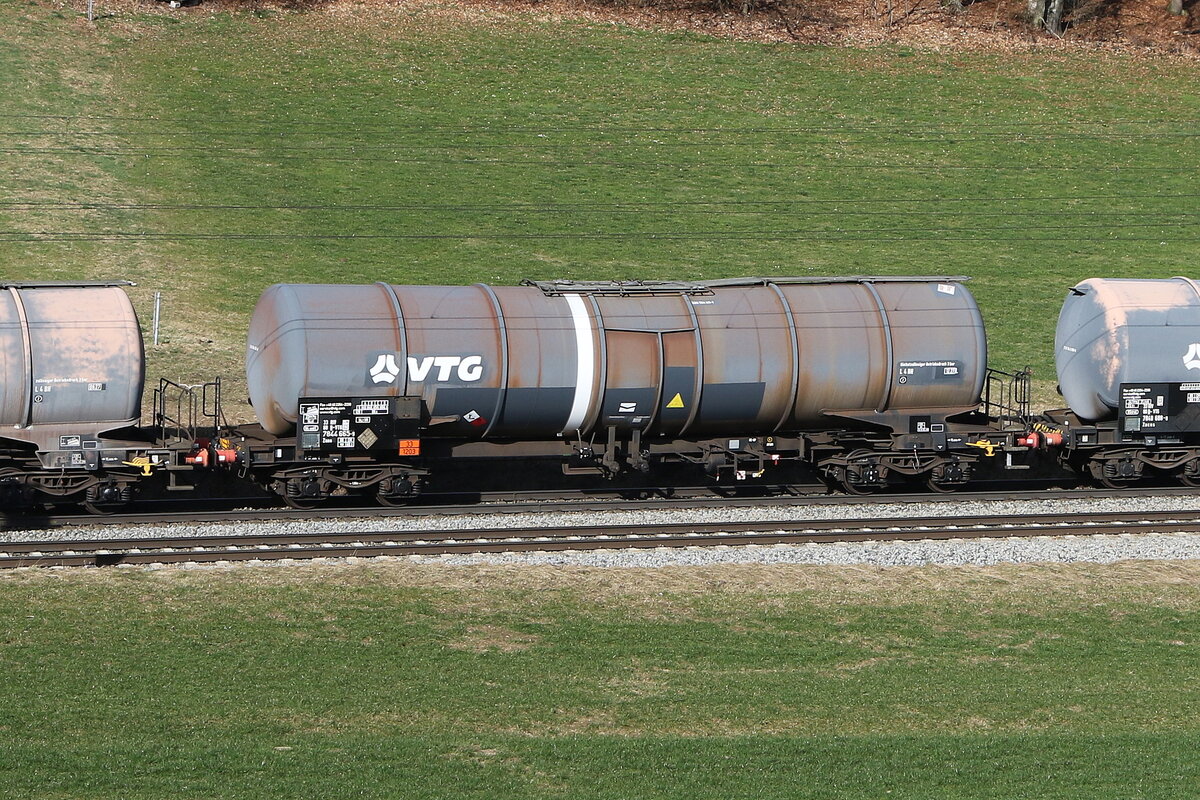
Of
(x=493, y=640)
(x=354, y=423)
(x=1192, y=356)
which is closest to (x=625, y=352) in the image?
(x=354, y=423)

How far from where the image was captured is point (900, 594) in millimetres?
19922

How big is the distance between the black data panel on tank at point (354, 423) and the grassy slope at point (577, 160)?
1084 centimetres

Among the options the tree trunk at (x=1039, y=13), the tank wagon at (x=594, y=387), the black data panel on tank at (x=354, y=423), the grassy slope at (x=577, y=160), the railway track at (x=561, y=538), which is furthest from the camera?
the tree trunk at (x=1039, y=13)

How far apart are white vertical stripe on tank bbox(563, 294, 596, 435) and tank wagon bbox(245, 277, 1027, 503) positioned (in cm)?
4

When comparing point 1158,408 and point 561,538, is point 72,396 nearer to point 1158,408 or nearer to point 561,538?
point 561,538

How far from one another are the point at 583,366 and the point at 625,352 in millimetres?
796

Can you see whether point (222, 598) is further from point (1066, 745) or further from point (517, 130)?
point (517, 130)

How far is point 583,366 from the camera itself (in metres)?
24.2

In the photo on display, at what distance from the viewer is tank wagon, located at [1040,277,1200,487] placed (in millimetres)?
26484

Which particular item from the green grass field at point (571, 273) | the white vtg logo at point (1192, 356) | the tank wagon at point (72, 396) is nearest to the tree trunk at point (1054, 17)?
the green grass field at point (571, 273)

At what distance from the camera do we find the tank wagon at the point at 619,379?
23.5m

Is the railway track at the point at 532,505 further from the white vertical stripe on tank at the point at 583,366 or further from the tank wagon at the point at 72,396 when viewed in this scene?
the white vertical stripe on tank at the point at 583,366

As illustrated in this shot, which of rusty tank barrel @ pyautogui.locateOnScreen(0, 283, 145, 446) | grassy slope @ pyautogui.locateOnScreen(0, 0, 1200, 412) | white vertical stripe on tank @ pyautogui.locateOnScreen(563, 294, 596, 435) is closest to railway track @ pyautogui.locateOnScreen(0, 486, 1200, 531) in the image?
rusty tank barrel @ pyautogui.locateOnScreen(0, 283, 145, 446)

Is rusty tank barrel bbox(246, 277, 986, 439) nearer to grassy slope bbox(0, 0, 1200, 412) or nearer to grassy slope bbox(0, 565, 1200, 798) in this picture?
grassy slope bbox(0, 565, 1200, 798)
